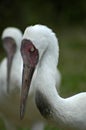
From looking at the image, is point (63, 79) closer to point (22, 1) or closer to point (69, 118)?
point (22, 1)

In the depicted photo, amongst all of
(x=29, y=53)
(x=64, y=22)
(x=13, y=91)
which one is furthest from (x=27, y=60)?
(x=64, y=22)

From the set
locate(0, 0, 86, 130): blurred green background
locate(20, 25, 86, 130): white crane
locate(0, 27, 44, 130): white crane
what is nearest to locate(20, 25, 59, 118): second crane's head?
locate(20, 25, 86, 130): white crane

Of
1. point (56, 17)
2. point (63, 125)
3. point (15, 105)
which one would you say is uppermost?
point (63, 125)

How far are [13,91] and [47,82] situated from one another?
68.8 inches

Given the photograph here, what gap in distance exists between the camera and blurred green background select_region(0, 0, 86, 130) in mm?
11169

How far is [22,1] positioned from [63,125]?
9281 mm

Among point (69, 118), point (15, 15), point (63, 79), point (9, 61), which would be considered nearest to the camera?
point (69, 118)

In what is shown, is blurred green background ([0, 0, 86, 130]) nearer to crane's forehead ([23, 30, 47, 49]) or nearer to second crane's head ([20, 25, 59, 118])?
second crane's head ([20, 25, 59, 118])

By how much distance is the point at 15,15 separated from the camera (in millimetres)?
13258

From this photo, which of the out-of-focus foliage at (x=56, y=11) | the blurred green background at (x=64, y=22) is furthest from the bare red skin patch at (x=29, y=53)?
the out-of-focus foliage at (x=56, y=11)

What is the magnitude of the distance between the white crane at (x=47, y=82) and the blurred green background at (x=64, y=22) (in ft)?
16.6

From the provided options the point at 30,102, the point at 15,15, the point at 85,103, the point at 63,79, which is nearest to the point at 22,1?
the point at 15,15

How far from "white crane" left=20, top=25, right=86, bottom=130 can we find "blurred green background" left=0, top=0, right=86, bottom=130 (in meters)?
5.06

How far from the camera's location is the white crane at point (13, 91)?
6438 mm
